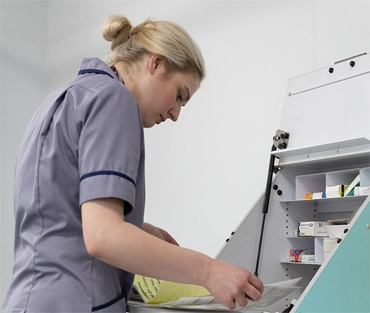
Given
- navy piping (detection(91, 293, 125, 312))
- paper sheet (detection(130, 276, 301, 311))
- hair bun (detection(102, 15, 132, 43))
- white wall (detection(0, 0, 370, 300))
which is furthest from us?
white wall (detection(0, 0, 370, 300))

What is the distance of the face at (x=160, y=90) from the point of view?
4.02ft

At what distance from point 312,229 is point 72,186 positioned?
1030 millimetres

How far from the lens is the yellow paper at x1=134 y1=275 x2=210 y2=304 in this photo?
4.36 ft

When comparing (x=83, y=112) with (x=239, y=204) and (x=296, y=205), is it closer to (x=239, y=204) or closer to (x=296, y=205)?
(x=296, y=205)

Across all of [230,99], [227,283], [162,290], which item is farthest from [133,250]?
[230,99]

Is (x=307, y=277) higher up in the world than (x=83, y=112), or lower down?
lower down

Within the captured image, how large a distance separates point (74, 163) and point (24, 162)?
0.12m

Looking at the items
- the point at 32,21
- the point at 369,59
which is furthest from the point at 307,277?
the point at 32,21

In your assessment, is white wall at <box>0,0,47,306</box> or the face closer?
the face

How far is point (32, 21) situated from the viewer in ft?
15.1

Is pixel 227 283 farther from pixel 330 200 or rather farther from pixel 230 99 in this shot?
pixel 230 99

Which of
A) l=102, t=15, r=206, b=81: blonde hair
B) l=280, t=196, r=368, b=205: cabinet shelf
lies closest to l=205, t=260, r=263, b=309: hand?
l=102, t=15, r=206, b=81: blonde hair

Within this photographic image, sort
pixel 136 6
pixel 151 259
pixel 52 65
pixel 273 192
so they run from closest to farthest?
pixel 151 259, pixel 273 192, pixel 136 6, pixel 52 65

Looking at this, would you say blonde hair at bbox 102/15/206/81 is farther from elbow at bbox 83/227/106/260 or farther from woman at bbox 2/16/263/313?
elbow at bbox 83/227/106/260
